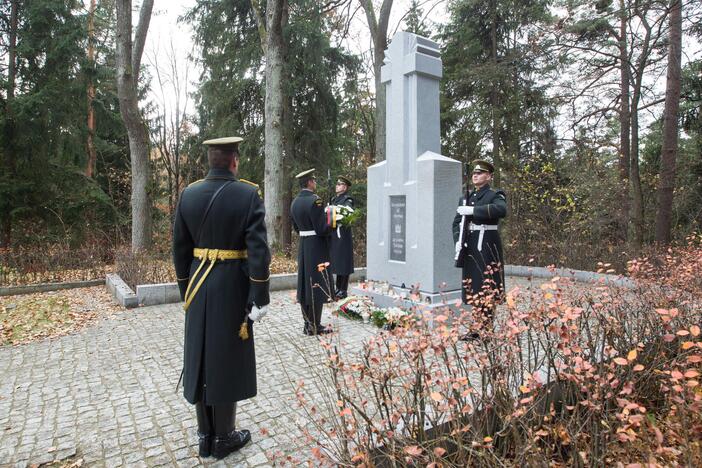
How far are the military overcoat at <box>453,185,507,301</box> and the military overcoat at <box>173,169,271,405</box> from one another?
328cm

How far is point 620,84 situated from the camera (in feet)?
46.3

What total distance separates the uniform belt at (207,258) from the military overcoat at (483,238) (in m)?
3.31

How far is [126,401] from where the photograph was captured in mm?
3959

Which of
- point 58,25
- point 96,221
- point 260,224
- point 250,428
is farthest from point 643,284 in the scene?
point 58,25

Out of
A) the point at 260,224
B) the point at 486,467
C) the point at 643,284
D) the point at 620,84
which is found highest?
the point at 620,84

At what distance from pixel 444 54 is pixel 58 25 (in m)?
13.5

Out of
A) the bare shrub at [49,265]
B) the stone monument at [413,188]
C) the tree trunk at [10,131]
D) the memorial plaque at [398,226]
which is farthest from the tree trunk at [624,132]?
the tree trunk at [10,131]

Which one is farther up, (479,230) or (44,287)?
(479,230)

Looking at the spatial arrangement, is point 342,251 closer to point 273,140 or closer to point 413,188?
point 413,188

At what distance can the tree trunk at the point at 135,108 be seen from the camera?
11.8 meters

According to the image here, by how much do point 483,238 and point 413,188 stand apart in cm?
145

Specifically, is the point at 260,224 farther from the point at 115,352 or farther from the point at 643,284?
the point at 115,352

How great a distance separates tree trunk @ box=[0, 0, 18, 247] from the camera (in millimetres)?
13625

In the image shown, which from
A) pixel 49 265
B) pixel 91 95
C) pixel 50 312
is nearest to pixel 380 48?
pixel 91 95
